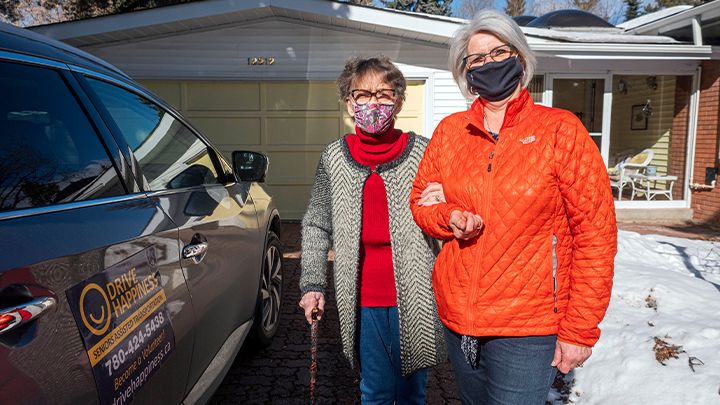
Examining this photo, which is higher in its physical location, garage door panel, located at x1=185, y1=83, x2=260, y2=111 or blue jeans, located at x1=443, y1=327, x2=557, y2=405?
garage door panel, located at x1=185, y1=83, x2=260, y2=111

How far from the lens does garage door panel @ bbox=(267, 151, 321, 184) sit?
8602mm

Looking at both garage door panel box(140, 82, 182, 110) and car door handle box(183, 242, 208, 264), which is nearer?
car door handle box(183, 242, 208, 264)

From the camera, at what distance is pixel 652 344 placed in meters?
3.09

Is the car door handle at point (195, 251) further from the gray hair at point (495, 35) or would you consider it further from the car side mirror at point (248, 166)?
the gray hair at point (495, 35)

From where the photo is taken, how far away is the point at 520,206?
1408 millimetres

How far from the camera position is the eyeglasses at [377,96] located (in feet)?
6.51

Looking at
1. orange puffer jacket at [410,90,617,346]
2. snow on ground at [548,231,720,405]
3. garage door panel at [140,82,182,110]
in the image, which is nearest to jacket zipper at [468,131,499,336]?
orange puffer jacket at [410,90,617,346]

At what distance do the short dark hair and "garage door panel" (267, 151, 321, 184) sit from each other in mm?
6540

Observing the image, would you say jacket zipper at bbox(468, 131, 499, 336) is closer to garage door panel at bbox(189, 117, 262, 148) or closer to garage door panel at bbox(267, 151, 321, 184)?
garage door panel at bbox(267, 151, 321, 184)

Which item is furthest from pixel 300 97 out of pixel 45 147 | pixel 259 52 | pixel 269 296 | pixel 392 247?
pixel 45 147

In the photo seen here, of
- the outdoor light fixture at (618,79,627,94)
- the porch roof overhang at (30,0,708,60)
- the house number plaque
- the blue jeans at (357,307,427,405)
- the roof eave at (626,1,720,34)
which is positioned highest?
the roof eave at (626,1,720,34)

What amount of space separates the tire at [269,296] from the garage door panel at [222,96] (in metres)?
5.37

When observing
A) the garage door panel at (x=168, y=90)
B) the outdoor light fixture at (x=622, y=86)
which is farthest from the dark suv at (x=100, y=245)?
the outdoor light fixture at (x=622, y=86)

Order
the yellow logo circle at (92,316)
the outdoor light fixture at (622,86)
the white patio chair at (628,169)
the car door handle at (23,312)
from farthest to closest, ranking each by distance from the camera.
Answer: the white patio chair at (628,169) < the outdoor light fixture at (622,86) < the yellow logo circle at (92,316) < the car door handle at (23,312)
